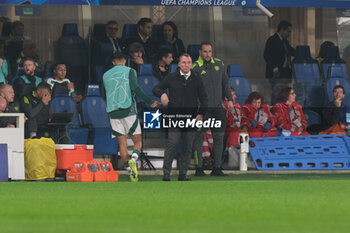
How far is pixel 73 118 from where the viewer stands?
18.7m

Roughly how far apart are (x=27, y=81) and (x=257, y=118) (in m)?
4.37

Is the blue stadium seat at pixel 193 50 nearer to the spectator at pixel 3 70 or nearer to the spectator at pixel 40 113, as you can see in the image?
the spectator at pixel 40 113

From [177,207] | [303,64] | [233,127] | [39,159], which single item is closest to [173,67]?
[233,127]

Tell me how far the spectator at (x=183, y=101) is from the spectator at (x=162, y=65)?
4088 millimetres

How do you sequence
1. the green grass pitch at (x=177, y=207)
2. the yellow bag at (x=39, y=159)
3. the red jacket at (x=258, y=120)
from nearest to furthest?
the green grass pitch at (x=177, y=207), the yellow bag at (x=39, y=159), the red jacket at (x=258, y=120)

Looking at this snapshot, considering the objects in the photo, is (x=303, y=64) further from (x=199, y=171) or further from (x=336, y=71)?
(x=199, y=171)

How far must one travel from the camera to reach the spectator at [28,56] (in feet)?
61.9

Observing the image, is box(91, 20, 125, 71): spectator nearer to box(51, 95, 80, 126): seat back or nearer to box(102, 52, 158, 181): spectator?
box(51, 95, 80, 126): seat back

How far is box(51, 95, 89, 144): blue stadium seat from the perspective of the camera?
18656 millimetres

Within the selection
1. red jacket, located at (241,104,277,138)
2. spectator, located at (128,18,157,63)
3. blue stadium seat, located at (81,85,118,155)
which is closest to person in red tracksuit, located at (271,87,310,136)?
red jacket, located at (241,104,277,138)

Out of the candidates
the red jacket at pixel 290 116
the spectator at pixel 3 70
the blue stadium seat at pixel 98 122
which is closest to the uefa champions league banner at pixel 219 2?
the spectator at pixel 3 70

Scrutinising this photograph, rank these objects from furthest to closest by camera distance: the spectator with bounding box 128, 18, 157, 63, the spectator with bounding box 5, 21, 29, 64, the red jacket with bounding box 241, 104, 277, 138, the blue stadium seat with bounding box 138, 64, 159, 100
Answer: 1. the spectator with bounding box 128, 18, 157, 63
2. the blue stadium seat with bounding box 138, 64, 159, 100
3. the red jacket with bounding box 241, 104, 277, 138
4. the spectator with bounding box 5, 21, 29, 64

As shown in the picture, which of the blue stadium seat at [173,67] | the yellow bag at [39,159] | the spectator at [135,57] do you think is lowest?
A: the yellow bag at [39,159]

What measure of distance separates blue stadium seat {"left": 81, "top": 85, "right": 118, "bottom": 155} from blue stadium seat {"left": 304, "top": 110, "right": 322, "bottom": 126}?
3.79 m
